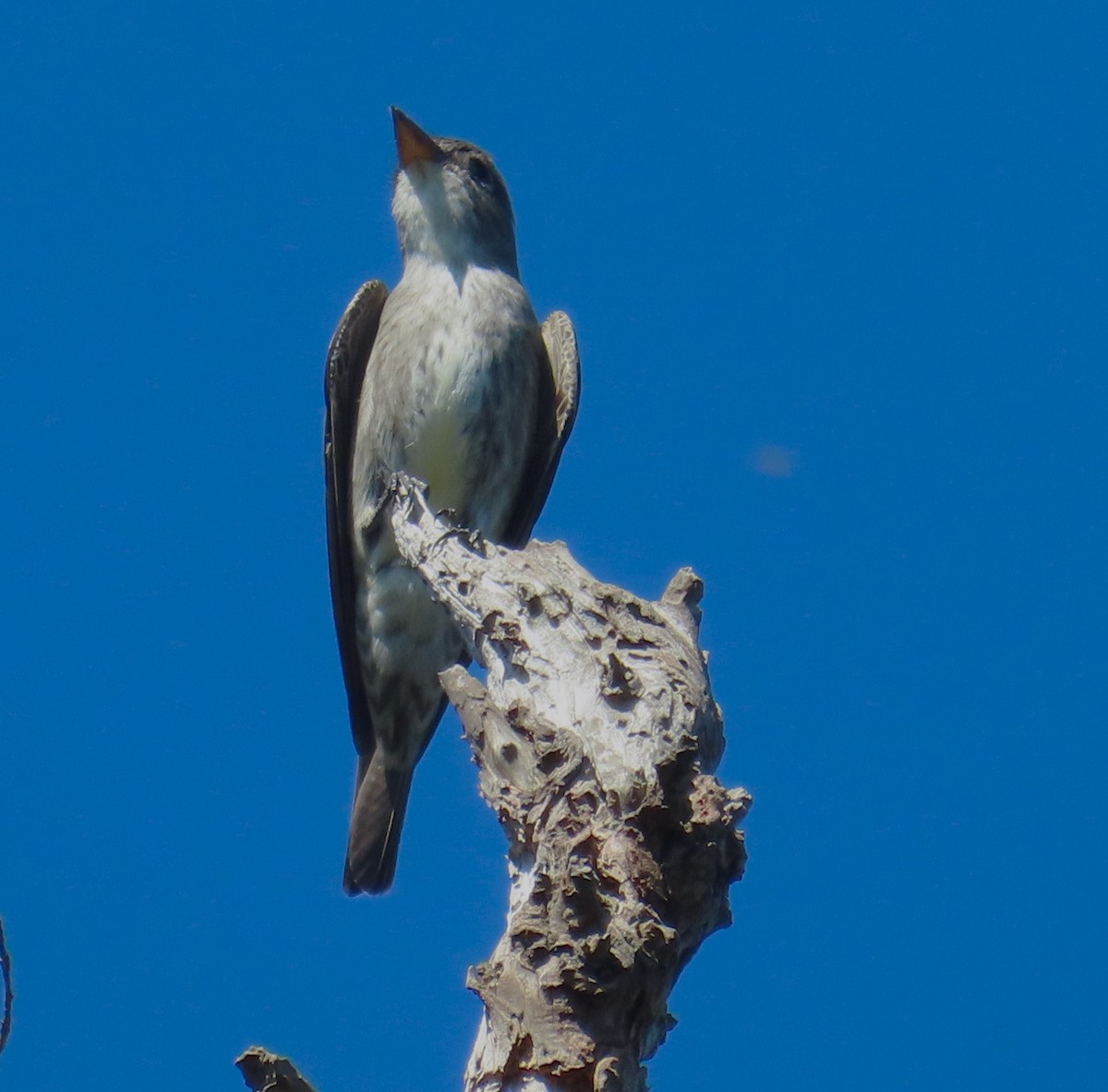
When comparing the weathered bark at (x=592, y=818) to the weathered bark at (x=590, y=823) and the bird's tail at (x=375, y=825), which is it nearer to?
the weathered bark at (x=590, y=823)

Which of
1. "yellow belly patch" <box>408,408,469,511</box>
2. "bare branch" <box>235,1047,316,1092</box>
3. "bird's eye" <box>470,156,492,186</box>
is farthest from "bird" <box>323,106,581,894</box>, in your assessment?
"bare branch" <box>235,1047,316,1092</box>

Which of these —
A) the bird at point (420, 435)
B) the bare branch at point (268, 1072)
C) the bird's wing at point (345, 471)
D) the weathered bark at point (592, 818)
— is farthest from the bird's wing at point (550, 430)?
the bare branch at point (268, 1072)

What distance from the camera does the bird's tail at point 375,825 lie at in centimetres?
738

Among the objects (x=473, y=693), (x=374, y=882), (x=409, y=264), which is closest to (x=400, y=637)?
(x=374, y=882)

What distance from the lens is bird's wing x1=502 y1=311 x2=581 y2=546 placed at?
8453mm

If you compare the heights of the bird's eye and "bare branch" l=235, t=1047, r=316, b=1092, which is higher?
the bird's eye

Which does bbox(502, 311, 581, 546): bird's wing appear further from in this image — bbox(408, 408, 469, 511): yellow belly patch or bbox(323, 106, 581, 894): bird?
bbox(408, 408, 469, 511): yellow belly patch

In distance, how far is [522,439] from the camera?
820 cm

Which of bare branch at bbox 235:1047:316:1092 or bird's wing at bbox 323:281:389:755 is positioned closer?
bare branch at bbox 235:1047:316:1092

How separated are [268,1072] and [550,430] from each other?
5.35 meters

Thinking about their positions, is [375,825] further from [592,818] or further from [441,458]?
[592,818]

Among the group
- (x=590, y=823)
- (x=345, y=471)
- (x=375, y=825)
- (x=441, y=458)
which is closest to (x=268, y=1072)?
(x=590, y=823)

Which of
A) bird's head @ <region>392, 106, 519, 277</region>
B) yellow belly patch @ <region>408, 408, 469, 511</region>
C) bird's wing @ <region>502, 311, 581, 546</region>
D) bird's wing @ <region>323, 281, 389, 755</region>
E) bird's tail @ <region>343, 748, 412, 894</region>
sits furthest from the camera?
bird's head @ <region>392, 106, 519, 277</region>

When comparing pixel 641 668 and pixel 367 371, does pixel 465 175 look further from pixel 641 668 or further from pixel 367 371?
pixel 641 668
